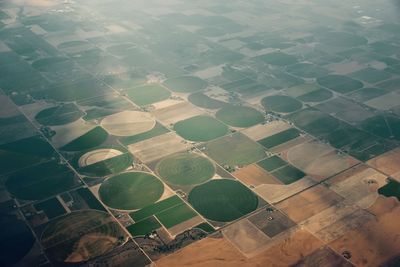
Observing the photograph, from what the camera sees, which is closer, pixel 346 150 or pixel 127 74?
pixel 346 150

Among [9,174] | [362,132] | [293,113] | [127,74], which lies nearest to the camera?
[9,174]

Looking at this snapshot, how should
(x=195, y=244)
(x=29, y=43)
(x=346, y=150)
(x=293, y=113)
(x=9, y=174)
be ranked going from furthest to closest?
(x=29, y=43), (x=293, y=113), (x=346, y=150), (x=9, y=174), (x=195, y=244)

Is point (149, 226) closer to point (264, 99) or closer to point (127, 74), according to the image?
point (264, 99)

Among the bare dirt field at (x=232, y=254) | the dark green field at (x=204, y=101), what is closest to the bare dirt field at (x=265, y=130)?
the dark green field at (x=204, y=101)

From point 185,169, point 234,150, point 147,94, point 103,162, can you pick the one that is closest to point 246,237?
point 185,169

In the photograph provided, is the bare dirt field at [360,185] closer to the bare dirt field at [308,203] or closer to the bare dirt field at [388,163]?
the bare dirt field at [388,163]

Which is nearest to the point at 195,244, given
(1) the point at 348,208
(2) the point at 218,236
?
(2) the point at 218,236

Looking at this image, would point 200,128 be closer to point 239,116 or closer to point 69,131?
point 239,116
